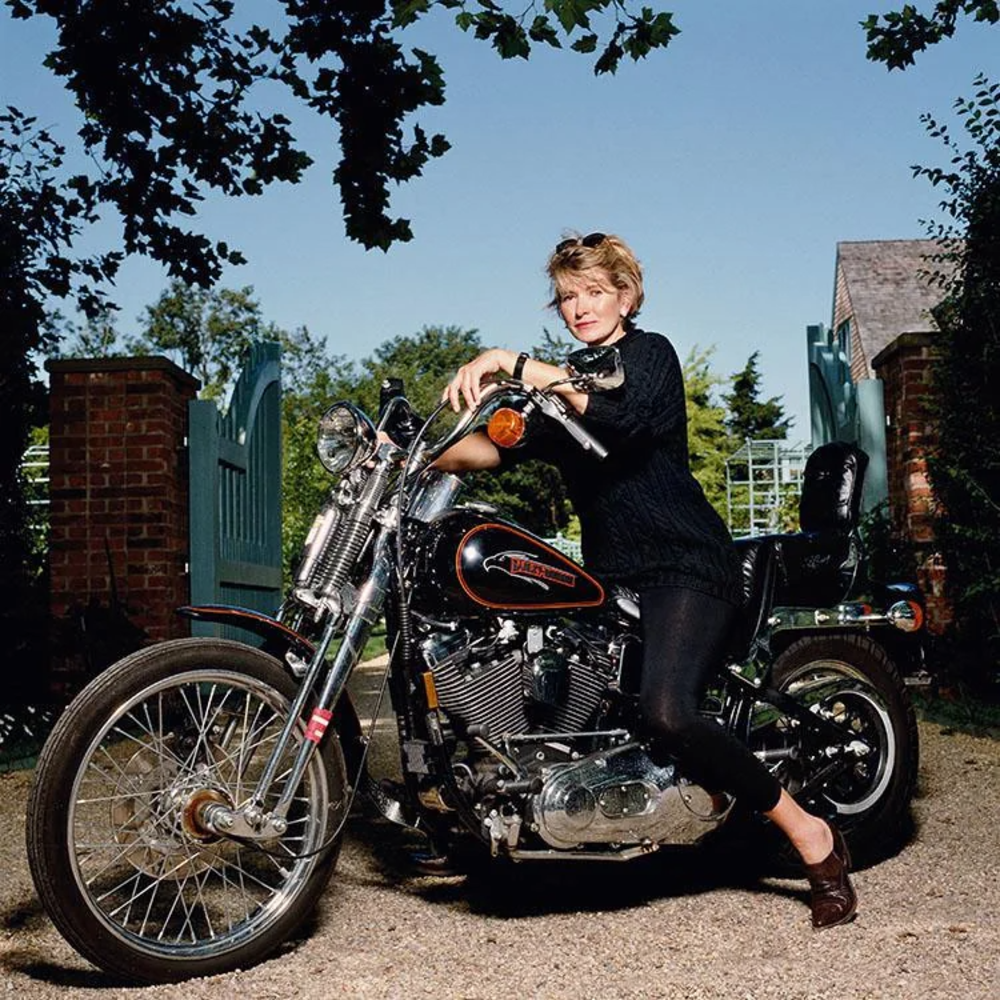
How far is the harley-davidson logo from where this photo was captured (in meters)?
3.37

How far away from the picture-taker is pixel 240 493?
898 centimetres

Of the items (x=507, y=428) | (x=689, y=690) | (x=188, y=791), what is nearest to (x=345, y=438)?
(x=507, y=428)

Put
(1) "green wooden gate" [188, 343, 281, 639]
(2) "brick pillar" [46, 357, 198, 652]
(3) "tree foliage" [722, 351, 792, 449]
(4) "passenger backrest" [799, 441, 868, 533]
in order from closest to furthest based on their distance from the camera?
(4) "passenger backrest" [799, 441, 868, 533] → (2) "brick pillar" [46, 357, 198, 652] → (1) "green wooden gate" [188, 343, 281, 639] → (3) "tree foliage" [722, 351, 792, 449]

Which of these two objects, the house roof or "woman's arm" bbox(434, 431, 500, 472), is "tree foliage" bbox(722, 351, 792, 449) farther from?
"woman's arm" bbox(434, 431, 500, 472)

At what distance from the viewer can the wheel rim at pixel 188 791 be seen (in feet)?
10.3

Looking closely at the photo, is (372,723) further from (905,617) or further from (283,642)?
(905,617)

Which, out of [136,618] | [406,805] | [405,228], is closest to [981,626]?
[405,228]

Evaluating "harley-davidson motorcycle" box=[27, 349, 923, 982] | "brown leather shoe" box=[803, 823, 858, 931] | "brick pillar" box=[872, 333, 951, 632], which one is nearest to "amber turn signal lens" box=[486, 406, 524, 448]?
"harley-davidson motorcycle" box=[27, 349, 923, 982]

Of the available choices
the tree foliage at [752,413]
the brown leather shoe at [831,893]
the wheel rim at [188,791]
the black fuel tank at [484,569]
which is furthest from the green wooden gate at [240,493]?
the tree foliage at [752,413]

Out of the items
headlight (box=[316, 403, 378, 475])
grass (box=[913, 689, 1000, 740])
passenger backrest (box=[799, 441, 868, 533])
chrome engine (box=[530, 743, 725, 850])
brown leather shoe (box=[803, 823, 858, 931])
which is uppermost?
headlight (box=[316, 403, 378, 475])

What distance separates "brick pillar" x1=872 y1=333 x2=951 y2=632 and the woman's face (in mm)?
4740

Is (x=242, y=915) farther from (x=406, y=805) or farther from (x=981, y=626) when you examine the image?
(x=981, y=626)

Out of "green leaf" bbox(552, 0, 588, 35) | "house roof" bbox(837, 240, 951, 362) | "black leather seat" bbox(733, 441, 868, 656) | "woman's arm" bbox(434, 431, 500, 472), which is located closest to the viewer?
"woman's arm" bbox(434, 431, 500, 472)

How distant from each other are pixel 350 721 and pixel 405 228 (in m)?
5.12
